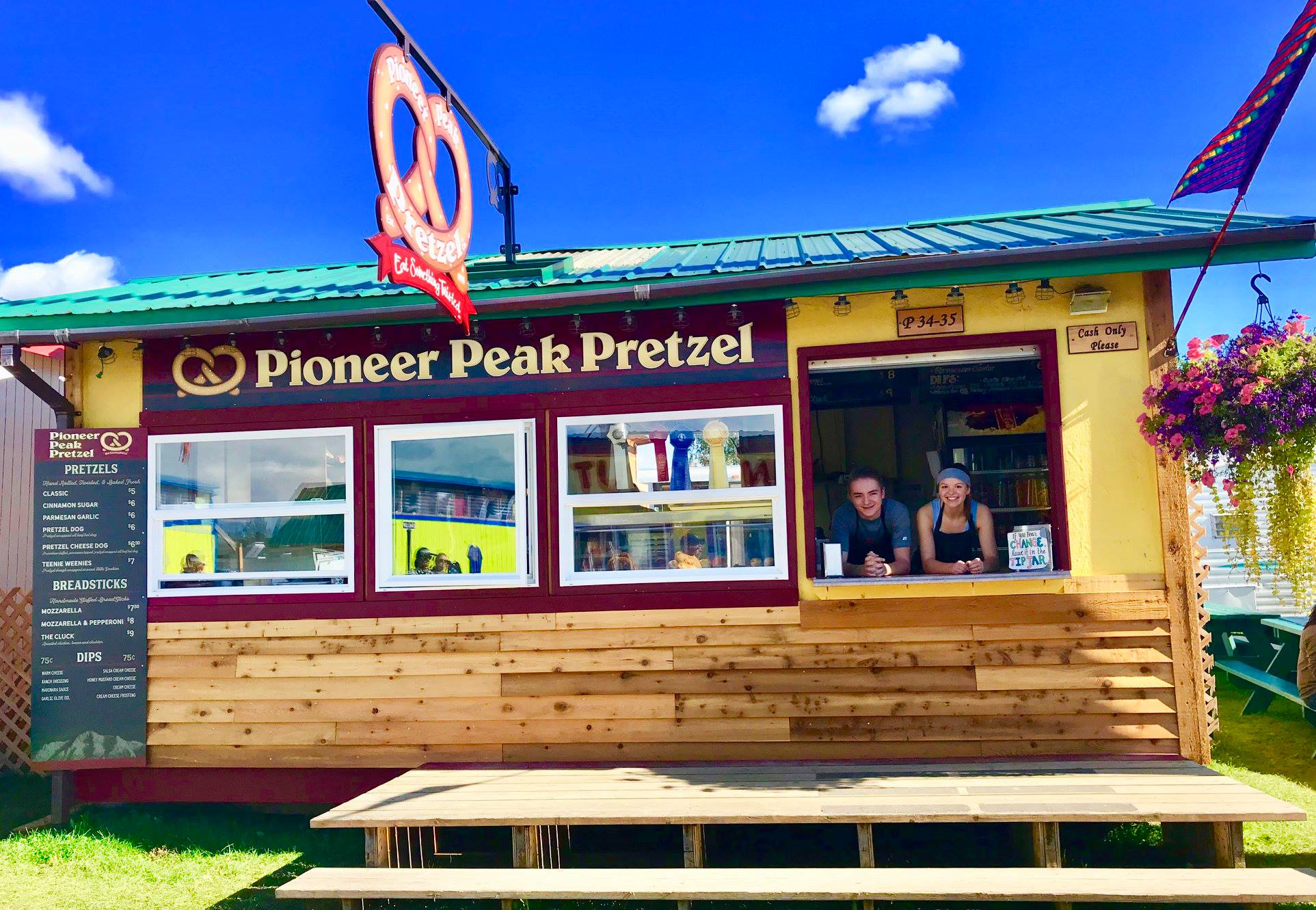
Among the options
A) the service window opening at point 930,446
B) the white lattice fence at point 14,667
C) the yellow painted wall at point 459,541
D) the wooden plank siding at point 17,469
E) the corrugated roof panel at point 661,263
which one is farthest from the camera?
the wooden plank siding at point 17,469

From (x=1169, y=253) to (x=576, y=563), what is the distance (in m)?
3.94

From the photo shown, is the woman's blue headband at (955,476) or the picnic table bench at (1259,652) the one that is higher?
the woman's blue headband at (955,476)

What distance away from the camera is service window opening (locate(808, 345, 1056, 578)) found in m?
6.56

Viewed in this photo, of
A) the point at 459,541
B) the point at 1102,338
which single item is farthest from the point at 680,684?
the point at 1102,338

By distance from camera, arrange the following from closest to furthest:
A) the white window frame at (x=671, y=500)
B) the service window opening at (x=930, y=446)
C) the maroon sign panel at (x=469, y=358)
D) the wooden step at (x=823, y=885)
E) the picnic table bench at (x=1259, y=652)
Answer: the wooden step at (x=823, y=885) < the white window frame at (x=671, y=500) < the maroon sign panel at (x=469, y=358) < the service window opening at (x=930, y=446) < the picnic table bench at (x=1259, y=652)

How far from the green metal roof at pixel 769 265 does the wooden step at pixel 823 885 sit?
3137 millimetres

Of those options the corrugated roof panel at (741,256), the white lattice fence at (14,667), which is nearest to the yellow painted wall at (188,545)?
the white lattice fence at (14,667)

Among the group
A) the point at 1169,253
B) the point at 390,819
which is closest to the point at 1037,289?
the point at 1169,253

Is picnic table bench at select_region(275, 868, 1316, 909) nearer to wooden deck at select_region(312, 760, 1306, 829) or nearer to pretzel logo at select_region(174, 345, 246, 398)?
wooden deck at select_region(312, 760, 1306, 829)

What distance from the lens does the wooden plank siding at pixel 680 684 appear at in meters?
5.83

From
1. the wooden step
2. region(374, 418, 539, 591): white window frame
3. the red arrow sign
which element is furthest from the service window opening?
the red arrow sign

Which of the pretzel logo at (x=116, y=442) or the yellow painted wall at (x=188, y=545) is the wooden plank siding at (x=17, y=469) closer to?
the pretzel logo at (x=116, y=442)

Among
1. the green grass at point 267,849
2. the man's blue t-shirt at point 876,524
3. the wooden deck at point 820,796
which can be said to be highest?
the man's blue t-shirt at point 876,524

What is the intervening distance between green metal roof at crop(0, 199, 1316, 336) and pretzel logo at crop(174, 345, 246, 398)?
1.26 ft
